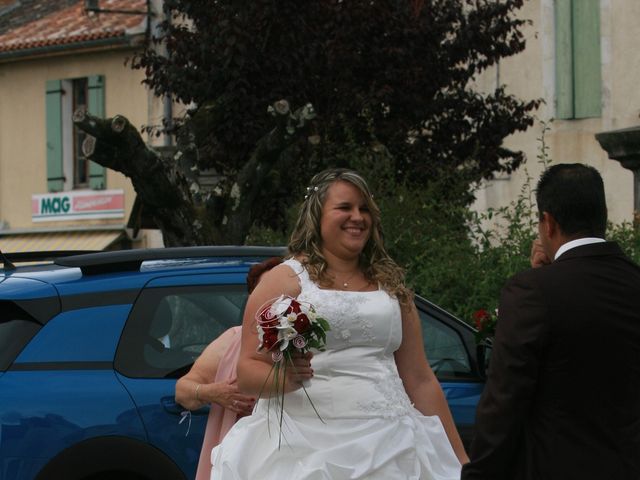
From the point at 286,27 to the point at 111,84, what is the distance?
40.9 feet

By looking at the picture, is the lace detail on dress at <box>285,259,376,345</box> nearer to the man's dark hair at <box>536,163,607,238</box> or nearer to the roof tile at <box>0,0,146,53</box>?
the man's dark hair at <box>536,163,607,238</box>

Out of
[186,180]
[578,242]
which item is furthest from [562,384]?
[186,180]

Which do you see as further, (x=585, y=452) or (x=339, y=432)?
(x=339, y=432)

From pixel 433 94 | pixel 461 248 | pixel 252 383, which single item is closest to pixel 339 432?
pixel 252 383

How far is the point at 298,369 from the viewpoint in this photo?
495cm

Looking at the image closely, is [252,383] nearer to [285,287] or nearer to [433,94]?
[285,287]

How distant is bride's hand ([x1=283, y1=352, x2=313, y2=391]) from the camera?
194 inches

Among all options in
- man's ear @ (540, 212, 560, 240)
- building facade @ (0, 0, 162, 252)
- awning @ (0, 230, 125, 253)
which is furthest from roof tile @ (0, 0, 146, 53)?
man's ear @ (540, 212, 560, 240)

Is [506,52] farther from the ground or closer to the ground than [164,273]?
farther from the ground

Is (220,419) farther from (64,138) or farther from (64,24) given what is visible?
(64,24)

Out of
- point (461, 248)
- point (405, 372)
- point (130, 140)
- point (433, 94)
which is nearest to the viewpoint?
point (405, 372)

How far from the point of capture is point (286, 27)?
1644 cm

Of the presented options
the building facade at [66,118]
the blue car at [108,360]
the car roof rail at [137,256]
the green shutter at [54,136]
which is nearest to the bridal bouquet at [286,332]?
the blue car at [108,360]

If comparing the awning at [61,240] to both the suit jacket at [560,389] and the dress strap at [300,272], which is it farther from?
the suit jacket at [560,389]
